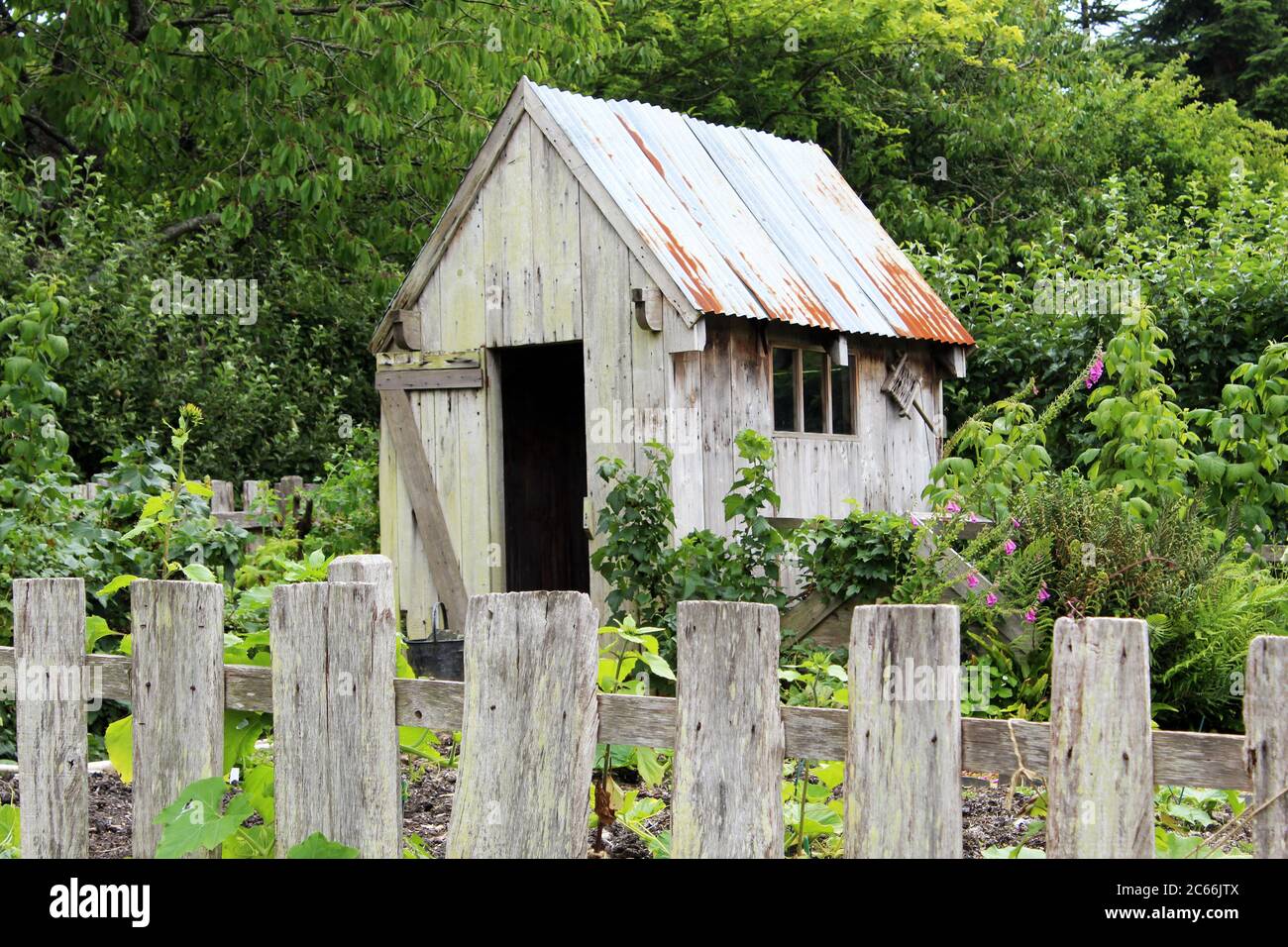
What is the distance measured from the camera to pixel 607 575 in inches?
317

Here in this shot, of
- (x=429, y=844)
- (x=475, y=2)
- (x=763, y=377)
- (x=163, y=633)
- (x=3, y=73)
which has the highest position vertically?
(x=475, y=2)

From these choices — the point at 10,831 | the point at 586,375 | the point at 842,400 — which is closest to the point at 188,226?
the point at 586,375

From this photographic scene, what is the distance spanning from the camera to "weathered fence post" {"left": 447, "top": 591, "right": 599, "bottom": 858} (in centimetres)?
340

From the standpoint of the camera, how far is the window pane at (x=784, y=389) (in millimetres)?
9336

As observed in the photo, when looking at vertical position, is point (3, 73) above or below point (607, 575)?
above

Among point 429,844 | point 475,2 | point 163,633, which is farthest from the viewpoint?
point 475,2

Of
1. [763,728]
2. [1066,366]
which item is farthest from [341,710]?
[1066,366]

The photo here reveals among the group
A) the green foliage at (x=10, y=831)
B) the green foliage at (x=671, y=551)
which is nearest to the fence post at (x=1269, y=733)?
the green foliage at (x=10, y=831)

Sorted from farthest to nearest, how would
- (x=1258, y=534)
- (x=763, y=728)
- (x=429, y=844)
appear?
1. (x=1258, y=534)
2. (x=429, y=844)
3. (x=763, y=728)

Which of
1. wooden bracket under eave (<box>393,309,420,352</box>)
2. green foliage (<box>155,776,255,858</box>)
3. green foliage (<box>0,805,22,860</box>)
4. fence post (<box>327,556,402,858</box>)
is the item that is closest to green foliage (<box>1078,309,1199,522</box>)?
wooden bracket under eave (<box>393,309,420,352</box>)

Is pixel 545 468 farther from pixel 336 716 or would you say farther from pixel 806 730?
pixel 806 730

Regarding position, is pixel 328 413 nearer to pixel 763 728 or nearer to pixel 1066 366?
pixel 1066 366

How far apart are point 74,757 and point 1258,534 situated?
23.0ft

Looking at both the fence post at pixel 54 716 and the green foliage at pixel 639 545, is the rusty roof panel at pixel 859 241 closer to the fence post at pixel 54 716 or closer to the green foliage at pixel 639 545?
the green foliage at pixel 639 545
